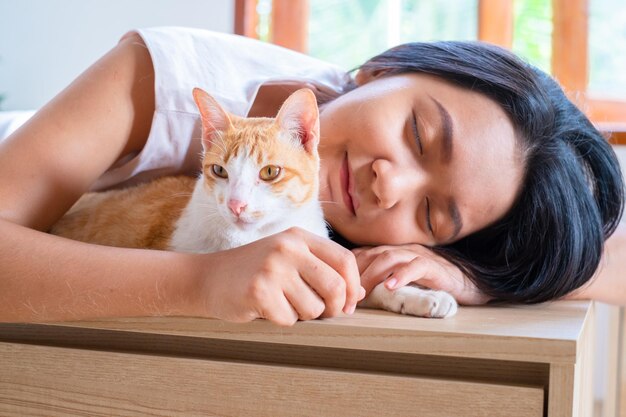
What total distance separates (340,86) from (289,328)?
0.70 meters

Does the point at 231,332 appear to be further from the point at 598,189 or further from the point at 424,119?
the point at 598,189

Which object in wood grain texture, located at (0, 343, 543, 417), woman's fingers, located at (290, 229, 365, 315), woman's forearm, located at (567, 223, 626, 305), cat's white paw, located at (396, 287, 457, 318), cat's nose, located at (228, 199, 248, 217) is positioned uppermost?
cat's nose, located at (228, 199, 248, 217)

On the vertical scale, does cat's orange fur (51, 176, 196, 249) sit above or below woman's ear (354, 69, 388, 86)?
below

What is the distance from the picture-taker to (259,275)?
729mm

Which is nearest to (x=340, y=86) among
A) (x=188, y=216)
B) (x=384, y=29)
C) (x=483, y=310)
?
(x=188, y=216)

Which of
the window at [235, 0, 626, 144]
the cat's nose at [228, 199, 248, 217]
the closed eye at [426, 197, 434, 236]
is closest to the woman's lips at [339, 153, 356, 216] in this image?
the closed eye at [426, 197, 434, 236]

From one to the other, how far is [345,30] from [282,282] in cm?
205

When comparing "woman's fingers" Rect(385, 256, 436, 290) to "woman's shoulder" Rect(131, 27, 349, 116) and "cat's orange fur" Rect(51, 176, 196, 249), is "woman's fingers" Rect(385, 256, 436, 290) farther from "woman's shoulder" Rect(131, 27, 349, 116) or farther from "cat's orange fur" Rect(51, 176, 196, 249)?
"woman's shoulder" Rect(131, 27, 349, 116)

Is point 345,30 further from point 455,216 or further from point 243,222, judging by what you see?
point 243,222

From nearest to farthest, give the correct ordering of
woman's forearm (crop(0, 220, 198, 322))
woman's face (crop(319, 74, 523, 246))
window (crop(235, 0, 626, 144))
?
woman's forearm (crop(0, 220, 198, 322)) < woman's face (crop(319, 74, 523, 246)) < window (crop(235, 0, 626, 144))

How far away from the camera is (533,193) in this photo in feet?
3.58

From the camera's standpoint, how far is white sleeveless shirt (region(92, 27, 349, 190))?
1.14m

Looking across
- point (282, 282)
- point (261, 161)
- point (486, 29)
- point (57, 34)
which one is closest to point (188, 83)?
point (261, 161)

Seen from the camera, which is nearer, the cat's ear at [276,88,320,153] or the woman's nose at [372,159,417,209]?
the cat's ear at [276,88,320,153]
